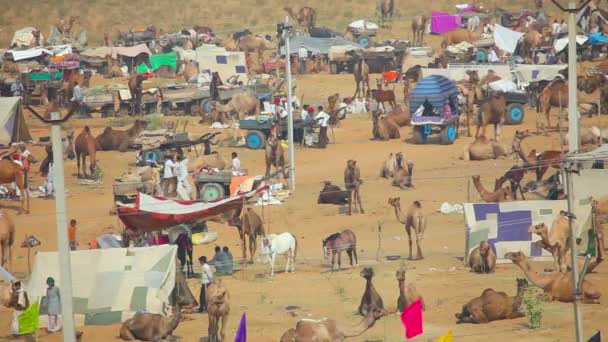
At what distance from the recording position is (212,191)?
31031mm

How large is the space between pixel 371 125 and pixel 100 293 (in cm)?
1864

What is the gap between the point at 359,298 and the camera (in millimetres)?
24453

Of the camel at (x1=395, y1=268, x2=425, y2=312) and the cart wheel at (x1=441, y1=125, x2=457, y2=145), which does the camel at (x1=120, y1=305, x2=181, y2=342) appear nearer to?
the camel at (x1=395, y1=268, x2=425, y2=312)

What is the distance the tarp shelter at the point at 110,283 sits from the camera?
2383 centimetres

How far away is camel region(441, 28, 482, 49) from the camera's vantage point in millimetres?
51928

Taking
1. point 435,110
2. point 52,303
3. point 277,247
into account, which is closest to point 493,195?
point 277,247

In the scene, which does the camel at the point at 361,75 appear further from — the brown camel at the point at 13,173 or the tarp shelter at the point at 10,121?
the brown camel at the point at 13,173

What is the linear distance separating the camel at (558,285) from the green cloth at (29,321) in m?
7.28

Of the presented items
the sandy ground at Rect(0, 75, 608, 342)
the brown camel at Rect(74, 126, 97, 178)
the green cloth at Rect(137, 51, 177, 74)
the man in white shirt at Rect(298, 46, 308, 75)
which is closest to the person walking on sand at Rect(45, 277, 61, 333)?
the sandy ground at Rect(0, 75, 608, 342)

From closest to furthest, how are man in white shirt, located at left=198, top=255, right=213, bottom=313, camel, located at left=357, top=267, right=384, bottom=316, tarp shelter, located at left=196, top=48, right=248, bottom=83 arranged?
camel, located at left=357, top=267, right=384, bottom=316, man in white shirt, located at left=198, top=255, right=213, bottom=313, tarp shelter, located at left=196, top=48, right=248, bottom=83

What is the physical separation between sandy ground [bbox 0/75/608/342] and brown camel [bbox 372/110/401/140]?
15.2 inches

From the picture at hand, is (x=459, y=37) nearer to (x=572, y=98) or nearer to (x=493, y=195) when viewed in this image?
(x=493, y=195)

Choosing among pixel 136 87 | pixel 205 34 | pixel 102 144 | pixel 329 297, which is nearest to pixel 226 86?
pixel 136 87

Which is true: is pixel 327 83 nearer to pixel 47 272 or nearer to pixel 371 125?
pixel 371 125
